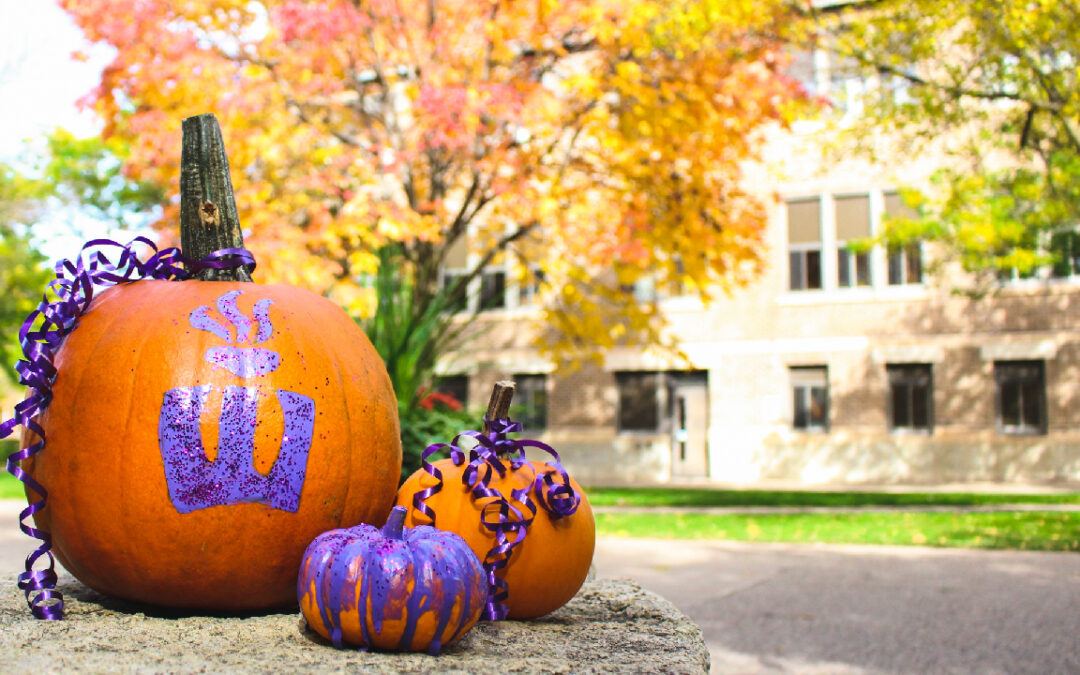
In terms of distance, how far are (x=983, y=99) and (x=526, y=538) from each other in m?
13.0

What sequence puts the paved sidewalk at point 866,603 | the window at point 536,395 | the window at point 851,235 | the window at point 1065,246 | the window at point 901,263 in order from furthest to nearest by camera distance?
the window at point 536,395, the window at point 851,235, the window at point 901,263, the window at point 1065,246, the paved sidewalk at point 866,603

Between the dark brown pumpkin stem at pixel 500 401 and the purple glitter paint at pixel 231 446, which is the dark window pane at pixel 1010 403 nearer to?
the dark brown pumpkin stem at pixel 500 401

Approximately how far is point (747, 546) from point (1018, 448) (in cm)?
1394

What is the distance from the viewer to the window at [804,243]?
22.8 m

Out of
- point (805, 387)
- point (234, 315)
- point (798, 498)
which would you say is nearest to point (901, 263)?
point (805, 387)

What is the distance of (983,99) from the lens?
519 inches

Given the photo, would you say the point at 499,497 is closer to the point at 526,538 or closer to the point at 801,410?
the point at 526,538

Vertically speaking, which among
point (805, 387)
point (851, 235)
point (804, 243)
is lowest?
point (805, 387)

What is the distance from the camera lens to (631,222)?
12.0m

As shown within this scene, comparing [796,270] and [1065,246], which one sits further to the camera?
[796,270]

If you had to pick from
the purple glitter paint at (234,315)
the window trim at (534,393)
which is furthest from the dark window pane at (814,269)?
the purple glitter paint at (234,315)

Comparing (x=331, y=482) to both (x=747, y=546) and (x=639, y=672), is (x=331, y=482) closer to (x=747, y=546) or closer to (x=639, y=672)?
(x=639, y=672)

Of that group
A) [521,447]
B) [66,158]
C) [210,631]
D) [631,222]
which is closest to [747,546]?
[631,222]

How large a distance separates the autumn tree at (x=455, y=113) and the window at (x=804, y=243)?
33.1 feet
